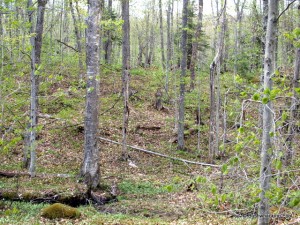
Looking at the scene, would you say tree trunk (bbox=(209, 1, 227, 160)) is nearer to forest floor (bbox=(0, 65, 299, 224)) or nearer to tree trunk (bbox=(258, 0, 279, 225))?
forest floor (bbox=(0, 65, 299, 224))

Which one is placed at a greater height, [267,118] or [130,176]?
[267,118]

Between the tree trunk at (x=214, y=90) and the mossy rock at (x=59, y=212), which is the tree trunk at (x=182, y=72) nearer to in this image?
the tree trunk at (x=214, y=90)

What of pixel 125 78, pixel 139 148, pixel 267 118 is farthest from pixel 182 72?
pixel 267 118

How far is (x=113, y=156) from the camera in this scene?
51.3 feet

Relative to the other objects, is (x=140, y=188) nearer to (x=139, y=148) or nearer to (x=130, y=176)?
(x=130, y=176)

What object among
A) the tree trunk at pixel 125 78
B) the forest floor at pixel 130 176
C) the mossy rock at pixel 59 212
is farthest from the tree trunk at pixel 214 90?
the mossy rock at pixel 59 212

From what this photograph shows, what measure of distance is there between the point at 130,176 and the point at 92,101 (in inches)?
174

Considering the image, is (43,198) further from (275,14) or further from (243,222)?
(275,14)

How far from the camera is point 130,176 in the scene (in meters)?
13.3

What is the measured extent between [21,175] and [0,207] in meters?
3.08

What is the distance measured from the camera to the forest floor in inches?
292

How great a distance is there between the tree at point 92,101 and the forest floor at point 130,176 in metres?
0.59

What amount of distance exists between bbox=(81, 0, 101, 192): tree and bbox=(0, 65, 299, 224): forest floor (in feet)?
1.92

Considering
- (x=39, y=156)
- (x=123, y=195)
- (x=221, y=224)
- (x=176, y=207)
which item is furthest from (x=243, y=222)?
(x=39, y=156)
